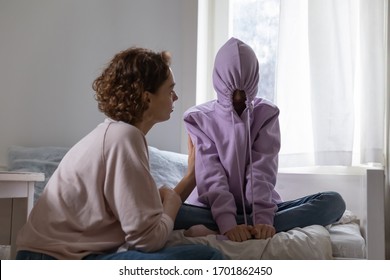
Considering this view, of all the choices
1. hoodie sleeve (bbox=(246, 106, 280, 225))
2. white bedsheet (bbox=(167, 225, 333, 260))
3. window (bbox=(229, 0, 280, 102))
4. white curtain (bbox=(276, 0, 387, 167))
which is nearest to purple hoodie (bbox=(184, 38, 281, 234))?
hoodie sleeve (bbox=(246, 106, 280, 225))

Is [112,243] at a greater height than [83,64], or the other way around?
[83,64]

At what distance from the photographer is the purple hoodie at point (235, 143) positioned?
1.29 meters

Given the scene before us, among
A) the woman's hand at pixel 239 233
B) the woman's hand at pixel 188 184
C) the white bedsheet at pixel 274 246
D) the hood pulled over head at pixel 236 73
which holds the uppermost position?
the hood pulled over head at pixel 236 73

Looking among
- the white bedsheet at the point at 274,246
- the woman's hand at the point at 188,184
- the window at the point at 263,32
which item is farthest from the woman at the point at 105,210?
the window at the point at 263,32

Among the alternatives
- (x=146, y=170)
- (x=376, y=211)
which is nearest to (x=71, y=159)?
(x=146, y=170)

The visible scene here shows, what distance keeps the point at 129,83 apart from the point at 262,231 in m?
0.41

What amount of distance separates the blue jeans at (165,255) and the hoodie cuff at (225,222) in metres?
0.20

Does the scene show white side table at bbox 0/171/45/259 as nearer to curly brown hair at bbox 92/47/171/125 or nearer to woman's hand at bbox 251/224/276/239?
curly brown hair at bbox 92/47/171/125

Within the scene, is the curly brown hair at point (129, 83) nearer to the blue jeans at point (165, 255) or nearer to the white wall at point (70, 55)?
the blue jeans at point (165, 255)

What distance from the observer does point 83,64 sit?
1871mm

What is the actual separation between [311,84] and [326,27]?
0.19m

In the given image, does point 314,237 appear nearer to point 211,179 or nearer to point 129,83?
point 211,179
